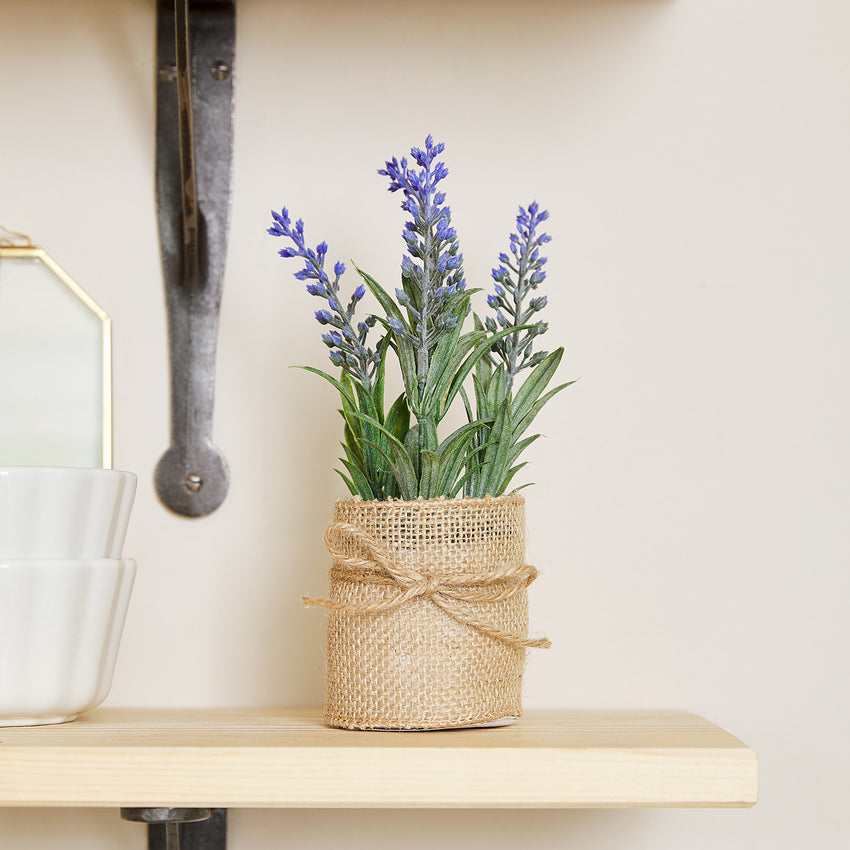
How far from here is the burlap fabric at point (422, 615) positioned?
495 millimetres

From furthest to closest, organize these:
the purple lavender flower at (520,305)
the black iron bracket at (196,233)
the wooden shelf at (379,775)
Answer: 1. the black iron bracket at (196,233)
2. the purple lavender flower at (520,305)
3. the wooden shelf at (379,775)

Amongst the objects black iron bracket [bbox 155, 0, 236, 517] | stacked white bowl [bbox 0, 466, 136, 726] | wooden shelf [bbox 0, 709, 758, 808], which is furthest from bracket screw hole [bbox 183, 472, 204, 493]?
wooden shelf [bbox 0, 709, 758, 808]

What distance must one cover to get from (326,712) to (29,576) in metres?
0.17

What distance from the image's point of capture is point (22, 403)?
0.66 meters

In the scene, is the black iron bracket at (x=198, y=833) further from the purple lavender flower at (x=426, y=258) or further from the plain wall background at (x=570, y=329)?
the purple lavender flower at (x=426, y=258)

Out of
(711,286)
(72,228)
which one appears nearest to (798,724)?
(711,286)

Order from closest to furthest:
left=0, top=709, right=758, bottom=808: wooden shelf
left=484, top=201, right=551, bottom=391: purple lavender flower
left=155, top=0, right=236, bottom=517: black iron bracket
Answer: left=0, top=709, right=758, bottom=808: wooden shelf < left=484, top=201, right=551, bottom=391: purple lavender flower < left=155, top=0, right=236, bottom=517: black iron bracket

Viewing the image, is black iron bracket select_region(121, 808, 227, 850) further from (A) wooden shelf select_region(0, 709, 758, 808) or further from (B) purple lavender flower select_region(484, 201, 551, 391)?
(B) purple lavender flower select_region(484, 201, 551, 391)

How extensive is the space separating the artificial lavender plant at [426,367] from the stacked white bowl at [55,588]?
0.14 m

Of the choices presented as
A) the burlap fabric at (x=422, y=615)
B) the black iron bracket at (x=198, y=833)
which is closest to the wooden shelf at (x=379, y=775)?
the burlap fabric at (x=422, y=615)

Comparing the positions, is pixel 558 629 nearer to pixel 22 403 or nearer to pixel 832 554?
pixel 832 554

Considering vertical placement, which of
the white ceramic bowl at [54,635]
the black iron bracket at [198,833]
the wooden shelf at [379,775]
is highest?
the white ceramic bowl at [54,635]

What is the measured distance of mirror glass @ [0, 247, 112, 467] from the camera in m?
0.66

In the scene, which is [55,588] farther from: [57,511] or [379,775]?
[379,775]
